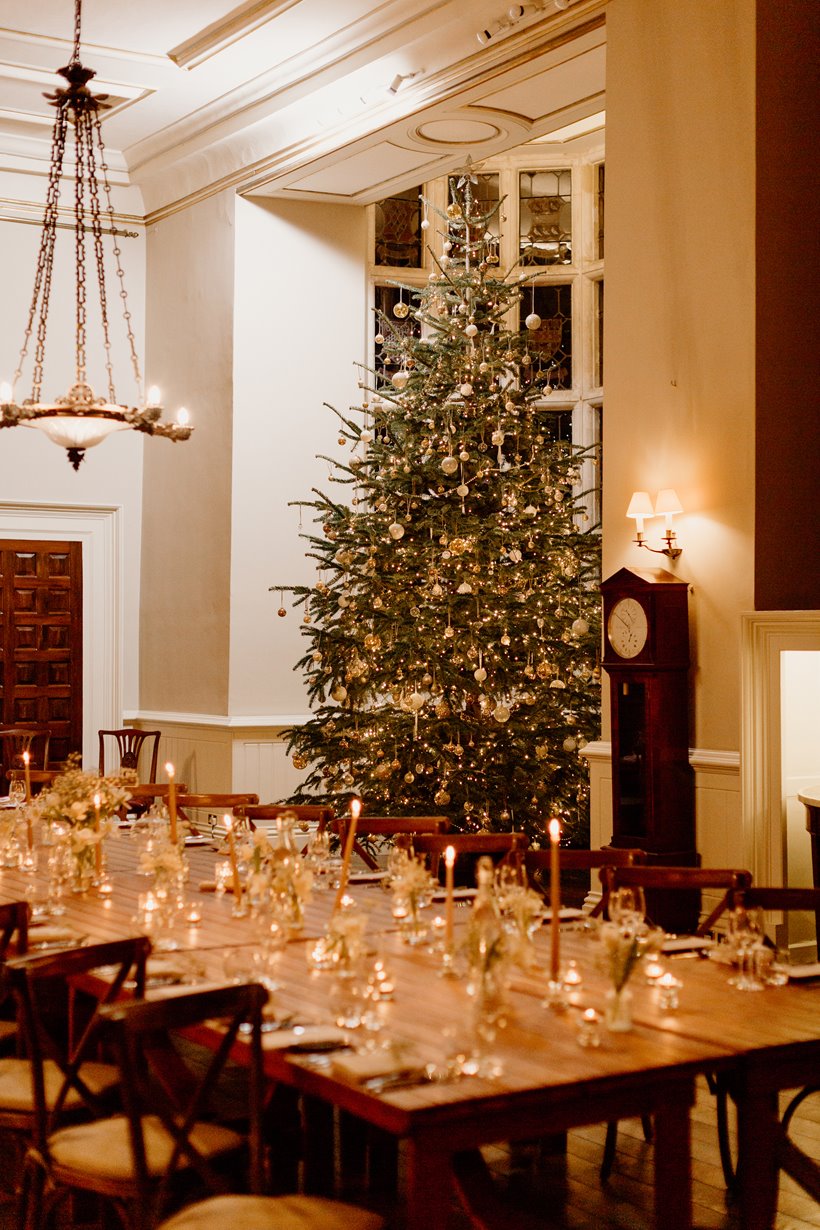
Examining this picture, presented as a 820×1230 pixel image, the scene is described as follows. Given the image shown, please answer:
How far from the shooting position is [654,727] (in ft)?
23.0

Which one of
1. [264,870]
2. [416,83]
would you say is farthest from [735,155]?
[264,870]

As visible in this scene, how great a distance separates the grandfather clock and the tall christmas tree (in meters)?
1.39

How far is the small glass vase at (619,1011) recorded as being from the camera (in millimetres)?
3225

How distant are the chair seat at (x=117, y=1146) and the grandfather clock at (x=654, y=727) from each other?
3918mm

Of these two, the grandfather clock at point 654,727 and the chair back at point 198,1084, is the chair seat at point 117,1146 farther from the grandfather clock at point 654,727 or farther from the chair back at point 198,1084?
the grandfather clock at point 654,727

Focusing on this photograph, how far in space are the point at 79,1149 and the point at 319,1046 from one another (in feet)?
2.27

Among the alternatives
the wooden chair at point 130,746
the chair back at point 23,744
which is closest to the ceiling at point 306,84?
the wooden chair at point 130,746

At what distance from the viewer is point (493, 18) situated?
27.6 feet

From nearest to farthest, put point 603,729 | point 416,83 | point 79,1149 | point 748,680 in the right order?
point 79,1149 → point 748,680 → point 603,729 → point 416,83

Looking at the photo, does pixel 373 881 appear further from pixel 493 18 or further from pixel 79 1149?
pixel 493 18

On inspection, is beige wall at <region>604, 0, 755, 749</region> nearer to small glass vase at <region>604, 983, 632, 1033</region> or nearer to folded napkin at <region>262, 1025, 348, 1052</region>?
small glass vase at <region>604, 983, 632, 1033</region>

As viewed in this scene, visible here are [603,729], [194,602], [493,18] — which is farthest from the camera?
[194,602]

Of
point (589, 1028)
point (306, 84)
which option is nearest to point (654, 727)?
point (589, 1028)

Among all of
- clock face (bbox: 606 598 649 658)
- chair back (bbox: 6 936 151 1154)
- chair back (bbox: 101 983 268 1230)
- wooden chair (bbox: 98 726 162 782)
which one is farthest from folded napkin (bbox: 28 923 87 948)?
wooden chair (bbox: 98 726 162 782)
